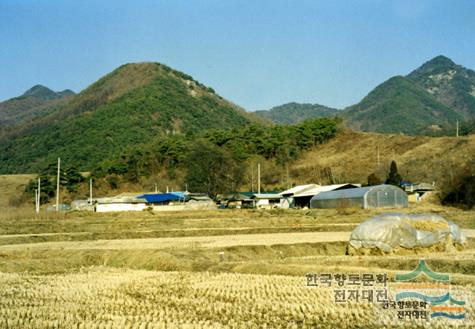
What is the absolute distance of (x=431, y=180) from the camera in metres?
63.4

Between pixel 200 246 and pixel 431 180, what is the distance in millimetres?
47022

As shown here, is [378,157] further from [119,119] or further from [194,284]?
[194,284]

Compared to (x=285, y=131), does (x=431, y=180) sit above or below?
below

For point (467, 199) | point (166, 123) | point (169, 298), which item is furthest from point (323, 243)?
point (166, 123)

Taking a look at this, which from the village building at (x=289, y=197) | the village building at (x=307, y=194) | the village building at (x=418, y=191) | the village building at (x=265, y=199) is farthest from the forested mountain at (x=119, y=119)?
the village building at (x=418, y=191)

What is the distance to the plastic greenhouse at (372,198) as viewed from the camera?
46.2 metres

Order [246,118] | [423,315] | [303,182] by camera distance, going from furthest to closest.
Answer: [246,118]
[303,182]
[423,315]

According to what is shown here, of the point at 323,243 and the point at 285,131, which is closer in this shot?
the point at 323,243

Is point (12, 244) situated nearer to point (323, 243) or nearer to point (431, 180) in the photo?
point (323, 243)

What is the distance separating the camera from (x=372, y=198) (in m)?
46.2

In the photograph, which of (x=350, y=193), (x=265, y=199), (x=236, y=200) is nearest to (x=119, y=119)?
(x=236, y=200)

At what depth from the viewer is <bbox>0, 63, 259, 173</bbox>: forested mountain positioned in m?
103

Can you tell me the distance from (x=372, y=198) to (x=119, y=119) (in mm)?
71961

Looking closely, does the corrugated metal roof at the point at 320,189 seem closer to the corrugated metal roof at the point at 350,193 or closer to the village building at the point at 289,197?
the village building at the point at 289,197
